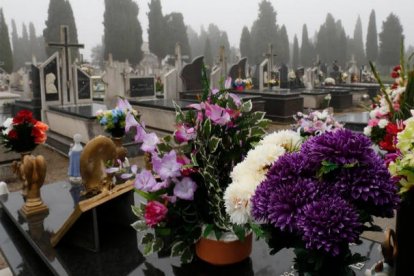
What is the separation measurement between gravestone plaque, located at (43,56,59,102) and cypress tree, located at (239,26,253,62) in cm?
4900

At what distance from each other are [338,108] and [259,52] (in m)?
39.8

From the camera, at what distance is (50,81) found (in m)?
10.2

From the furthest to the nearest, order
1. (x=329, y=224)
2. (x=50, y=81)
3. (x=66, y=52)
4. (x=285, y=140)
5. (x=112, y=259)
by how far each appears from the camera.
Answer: (x=50, y=81), (x=66, y=52), (x=112, y=259), (x=285, y=140), (x=329, y=224)

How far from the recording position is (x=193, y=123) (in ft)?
Answer: 5.32

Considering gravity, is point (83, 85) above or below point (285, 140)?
above

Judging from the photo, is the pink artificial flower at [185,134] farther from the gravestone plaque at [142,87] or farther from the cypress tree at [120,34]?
the cypress tree at [120,34]

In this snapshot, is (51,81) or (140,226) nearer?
(140,226)

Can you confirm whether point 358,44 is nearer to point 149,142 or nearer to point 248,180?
point 149,142

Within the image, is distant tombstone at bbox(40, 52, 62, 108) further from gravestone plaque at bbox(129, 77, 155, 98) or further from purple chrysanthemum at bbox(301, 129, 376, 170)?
purple chrysanthemum at bbox(301, 129, 376, 170)

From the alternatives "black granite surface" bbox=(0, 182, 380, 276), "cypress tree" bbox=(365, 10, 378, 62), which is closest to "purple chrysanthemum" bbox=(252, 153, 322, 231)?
"black granite surface" bbox=(0, 182, 380, 276)

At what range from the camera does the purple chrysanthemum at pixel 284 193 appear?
40.6 inches

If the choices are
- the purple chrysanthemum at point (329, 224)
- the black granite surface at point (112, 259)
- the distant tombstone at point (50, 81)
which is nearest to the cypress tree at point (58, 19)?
the distant tombstone at point (50, 81)

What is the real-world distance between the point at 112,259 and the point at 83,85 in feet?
30.6

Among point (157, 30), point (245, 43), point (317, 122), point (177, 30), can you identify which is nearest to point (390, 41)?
point (245, 43)
